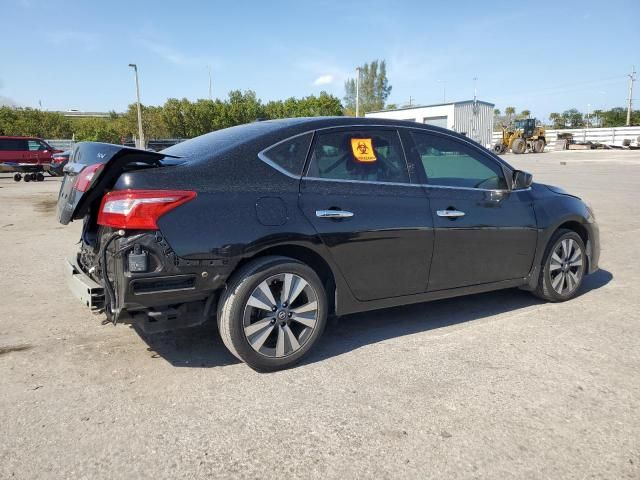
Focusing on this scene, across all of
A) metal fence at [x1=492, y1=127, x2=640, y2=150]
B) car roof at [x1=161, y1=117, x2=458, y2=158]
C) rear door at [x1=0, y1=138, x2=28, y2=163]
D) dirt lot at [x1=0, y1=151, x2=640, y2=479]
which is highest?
metal fence at [x1=492, y1=127, x2=640, y2=150]

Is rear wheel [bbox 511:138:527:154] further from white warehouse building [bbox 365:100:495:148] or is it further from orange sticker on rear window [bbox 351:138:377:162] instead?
orange sticker on rear window [bbox 351:138:377:162]

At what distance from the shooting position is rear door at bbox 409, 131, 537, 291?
153 inches

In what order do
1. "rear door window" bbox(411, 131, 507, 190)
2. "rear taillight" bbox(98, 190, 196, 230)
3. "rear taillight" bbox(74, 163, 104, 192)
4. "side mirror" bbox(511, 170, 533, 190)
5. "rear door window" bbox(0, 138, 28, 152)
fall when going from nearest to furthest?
"rear taillight" bbox(98, 190, 196, 230)
"rear taillight" bbox(74, 163, 104, 192)
"rear door window" bbox(411, 131, 507, 190)
"side mirror" bbox(511, 170, 533, 190)
"rear door window" bbox(0, 138, 28, 152)

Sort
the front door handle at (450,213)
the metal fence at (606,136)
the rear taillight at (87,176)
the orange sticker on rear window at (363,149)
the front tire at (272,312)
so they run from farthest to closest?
the metal fence at (606,136), the front door handle at (450,213), the orange sticker on rear window at (363,149), the front tire at (272,312), the rear taillight at (87,176)

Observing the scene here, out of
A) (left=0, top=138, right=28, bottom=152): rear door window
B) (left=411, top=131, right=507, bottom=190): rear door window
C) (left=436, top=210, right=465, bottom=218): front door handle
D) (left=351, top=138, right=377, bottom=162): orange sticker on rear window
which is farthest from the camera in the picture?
(left=0, top=138, right=28, bottom=152): rear door window

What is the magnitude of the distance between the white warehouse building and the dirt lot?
44447 millimetres

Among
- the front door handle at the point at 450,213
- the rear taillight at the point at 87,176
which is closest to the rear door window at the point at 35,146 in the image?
the rear taillight at the point at 87,176

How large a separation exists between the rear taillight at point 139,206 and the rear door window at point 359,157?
3.17ft

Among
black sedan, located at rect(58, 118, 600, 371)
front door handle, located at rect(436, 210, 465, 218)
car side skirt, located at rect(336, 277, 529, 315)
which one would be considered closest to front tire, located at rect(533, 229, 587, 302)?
car side skirt, located at rect(336, 277, 529, 315)

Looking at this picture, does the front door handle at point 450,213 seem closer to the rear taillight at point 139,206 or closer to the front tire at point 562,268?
the front tire at point 562,268

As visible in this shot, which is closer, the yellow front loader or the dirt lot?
the dirt lot

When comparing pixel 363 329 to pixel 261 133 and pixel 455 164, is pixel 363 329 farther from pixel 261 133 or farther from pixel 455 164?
pixel 261 133

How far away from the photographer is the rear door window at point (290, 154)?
3.30 meters

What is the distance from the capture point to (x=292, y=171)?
333 cm
